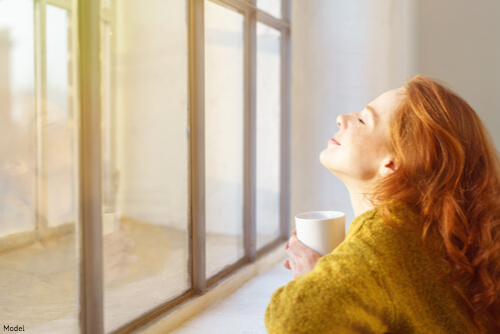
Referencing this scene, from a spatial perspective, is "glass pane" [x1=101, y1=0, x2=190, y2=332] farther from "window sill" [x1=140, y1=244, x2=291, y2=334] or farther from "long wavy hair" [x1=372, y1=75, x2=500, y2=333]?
Result: "long wavy hair" [x1=372, y1=75, x2=500, y2=333]

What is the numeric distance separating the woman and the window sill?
83 cm

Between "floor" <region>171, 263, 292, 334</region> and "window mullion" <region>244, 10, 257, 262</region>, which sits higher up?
"window mullion" <region>244, 10, 257, 262</region>

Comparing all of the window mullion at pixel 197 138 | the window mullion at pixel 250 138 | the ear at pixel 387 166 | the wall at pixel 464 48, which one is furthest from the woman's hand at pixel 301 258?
→ the wall at pixel 464 48

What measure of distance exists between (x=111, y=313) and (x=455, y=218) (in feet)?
3.99

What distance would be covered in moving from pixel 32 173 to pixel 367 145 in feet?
5.13

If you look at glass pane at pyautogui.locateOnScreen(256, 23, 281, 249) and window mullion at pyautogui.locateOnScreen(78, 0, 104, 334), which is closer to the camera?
window mullion at pyautogui.locateOnScreen(78, 0, 104, 334)

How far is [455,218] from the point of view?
109 cm

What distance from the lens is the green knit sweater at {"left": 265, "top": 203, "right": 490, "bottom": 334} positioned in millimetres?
956

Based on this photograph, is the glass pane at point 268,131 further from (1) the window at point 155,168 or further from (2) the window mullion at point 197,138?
(2) the window mullion at point 197,138

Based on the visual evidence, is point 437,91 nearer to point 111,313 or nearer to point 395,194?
point 395,194

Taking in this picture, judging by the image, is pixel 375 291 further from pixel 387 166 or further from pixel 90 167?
pixel 90 167

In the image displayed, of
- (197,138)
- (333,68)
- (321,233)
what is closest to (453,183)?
(321,233)

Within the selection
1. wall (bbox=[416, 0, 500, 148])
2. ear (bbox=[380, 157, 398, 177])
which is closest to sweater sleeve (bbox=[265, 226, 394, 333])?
ear (bbox=[380, 157, 398, 177])

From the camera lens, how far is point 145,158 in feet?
14.6
